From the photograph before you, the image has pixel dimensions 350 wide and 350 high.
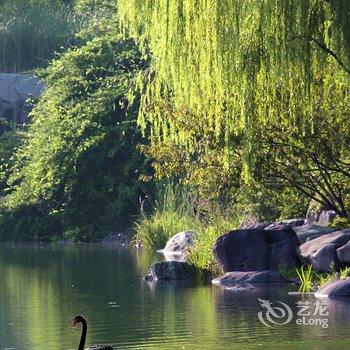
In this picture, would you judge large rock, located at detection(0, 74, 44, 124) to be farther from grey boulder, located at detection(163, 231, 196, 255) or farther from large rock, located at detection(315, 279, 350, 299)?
large rock, located at detection(315, 279, 350, 299)

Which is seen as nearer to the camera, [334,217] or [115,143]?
[334,217]

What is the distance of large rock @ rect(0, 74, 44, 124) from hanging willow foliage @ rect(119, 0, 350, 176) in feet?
107

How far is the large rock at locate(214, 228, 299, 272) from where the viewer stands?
28.6m

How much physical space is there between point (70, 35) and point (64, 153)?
497 inches

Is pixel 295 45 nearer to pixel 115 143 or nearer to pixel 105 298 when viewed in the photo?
pixel 105 298

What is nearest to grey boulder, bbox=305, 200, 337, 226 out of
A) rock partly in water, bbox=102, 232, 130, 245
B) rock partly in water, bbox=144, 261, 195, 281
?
rock partly in water, bbox=144, 261, 195, 281

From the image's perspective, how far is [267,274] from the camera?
2756 cm

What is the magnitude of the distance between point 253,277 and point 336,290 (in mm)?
2941

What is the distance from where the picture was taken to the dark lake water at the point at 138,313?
19.8m

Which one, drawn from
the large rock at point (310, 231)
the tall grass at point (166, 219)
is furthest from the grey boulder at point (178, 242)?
the large rock at point (310, 231)

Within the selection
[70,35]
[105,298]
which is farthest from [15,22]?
[105,298]

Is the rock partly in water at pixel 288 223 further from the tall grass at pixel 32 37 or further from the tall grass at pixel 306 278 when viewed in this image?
the tall grass at pixel 32 37

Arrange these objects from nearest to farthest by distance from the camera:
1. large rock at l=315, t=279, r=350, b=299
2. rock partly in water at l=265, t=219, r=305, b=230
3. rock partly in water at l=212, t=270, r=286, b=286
A: large rock at l=315, t=279, r=350, b=299
rock partly in water at l=212, t=270, r=286, b=286
rock partly in water at l=265, t=219, r=305, b=230

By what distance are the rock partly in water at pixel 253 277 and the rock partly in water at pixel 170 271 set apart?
1.81 metres
